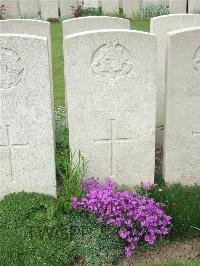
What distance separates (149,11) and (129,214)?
11.5m

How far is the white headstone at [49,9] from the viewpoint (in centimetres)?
1420

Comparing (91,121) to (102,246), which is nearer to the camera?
(102,246)

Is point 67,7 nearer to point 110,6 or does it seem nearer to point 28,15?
point 28,15

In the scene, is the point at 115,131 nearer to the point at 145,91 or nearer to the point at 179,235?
the point at 145,91

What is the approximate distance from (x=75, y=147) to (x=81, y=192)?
49 centimetres

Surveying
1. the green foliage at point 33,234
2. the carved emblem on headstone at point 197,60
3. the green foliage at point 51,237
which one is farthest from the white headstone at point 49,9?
the green foliage at point 51,237

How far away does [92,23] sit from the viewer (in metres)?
5.36

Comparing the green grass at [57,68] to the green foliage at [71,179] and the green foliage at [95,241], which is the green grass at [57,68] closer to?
the green foliage at [71,179]

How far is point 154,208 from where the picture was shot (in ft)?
13.5

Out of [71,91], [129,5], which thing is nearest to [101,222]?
[71,91]

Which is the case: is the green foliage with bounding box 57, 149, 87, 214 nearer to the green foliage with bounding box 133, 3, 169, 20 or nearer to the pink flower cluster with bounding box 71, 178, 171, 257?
the pink flower cluster with bounding box 71, 178, 171, 257

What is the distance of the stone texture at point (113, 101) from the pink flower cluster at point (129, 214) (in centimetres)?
52

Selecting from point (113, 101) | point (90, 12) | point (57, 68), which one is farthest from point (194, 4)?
point (113, 101)

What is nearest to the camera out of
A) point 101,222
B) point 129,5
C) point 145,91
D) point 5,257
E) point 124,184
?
point 5,257
